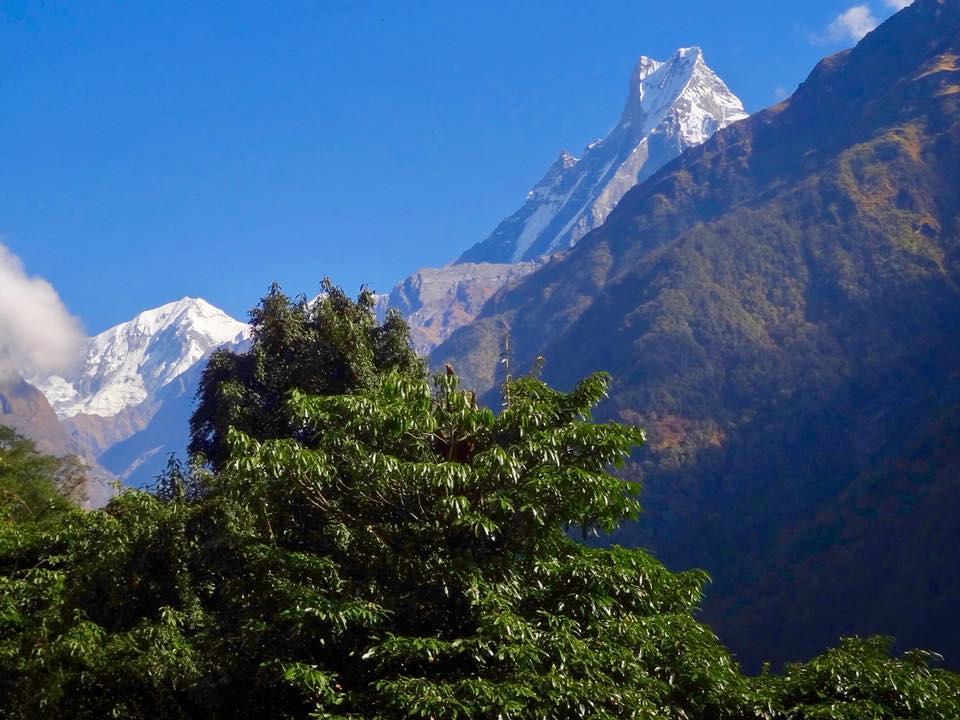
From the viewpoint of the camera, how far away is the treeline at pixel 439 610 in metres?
8.34

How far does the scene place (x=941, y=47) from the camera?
518 ft

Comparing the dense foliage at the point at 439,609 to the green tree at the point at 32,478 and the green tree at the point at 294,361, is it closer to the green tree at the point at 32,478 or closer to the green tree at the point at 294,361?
the green tree at the point at 294,361

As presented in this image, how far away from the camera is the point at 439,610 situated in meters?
9.16

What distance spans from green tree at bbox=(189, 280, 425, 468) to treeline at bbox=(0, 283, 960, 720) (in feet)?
20.3

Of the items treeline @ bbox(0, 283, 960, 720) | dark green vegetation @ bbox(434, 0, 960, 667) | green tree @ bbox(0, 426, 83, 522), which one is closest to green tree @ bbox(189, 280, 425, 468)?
treeline @ bbox(0, 283, 960, 720)

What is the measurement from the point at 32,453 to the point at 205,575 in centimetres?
4003

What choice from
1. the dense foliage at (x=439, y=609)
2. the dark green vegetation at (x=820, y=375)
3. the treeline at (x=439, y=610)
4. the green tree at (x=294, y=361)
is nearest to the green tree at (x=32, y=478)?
the green tree at (x=294, y=361)

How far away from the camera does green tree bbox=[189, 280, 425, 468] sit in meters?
17.0

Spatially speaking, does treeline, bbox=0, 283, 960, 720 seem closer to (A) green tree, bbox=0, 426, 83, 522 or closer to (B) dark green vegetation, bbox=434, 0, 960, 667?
(A) green tree, bbox=0, 426, 83, 522

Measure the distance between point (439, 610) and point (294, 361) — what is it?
9.80 metres

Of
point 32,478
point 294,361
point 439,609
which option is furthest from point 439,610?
point 32,478

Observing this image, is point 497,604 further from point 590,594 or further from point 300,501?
point 300,501

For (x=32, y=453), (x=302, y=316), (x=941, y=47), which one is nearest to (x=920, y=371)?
(x=941, y=47)

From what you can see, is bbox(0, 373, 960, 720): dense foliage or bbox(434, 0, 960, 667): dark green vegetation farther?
bbox(434, 0, 960, 667): dark green vegetation
